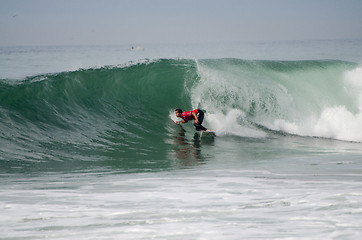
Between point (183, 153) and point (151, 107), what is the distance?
4117 mm

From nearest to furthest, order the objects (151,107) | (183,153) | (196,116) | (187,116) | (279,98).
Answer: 1. (183,153)
2. (196,116)
3. (187,116)
4. (151,107)
5. (279,98)

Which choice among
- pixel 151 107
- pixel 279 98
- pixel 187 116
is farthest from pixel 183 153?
pixel 279 98

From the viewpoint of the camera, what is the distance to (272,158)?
23.8 ft

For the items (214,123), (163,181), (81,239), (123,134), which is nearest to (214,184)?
(163,181)

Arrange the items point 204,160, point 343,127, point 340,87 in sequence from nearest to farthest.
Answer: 1. point 204,160
2. point 343,127
3. point 340,87

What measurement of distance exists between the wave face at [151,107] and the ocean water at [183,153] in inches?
1.7

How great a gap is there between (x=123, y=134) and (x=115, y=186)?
447 cm

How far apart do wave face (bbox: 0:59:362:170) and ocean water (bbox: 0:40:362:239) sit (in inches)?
1.7

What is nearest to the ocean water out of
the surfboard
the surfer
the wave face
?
the wave face

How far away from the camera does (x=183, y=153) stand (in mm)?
7797

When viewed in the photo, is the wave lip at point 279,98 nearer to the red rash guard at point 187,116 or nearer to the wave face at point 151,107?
the wave face at point 151,107

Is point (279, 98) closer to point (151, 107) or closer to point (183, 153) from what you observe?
point (151, 107)

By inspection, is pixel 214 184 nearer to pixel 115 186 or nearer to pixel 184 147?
pixel 115 186

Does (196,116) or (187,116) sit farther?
(187,116)
